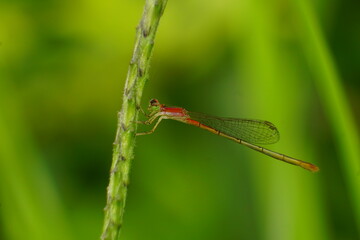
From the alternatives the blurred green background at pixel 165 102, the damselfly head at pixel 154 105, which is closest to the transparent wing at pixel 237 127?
the blurred green background at pixel 165 102

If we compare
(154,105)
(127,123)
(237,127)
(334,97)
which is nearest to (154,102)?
(154,105)

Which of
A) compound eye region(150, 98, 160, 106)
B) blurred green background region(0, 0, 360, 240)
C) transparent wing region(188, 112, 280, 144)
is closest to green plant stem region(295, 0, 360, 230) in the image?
blurred green background region(0, 0, 360, 240)

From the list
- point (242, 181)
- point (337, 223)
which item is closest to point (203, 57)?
point (242, 181)

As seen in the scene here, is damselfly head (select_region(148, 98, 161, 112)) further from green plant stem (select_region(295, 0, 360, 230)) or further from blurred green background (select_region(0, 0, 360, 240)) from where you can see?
green plant stem (select_region(295, 0, 360, 230))

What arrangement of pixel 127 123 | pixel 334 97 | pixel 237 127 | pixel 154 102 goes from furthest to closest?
pixel 237 127 < pixel 154 102 < pixel 334 97 < pixel 127 123

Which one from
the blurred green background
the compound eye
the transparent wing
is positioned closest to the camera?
the compound eye

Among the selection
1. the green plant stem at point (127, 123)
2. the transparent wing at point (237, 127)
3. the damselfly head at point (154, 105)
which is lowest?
the green plant stem at point (127, 123)

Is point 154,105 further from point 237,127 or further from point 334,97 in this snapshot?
point 334,97

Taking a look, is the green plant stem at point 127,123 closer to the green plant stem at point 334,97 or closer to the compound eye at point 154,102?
the green plant stem at point 334,97

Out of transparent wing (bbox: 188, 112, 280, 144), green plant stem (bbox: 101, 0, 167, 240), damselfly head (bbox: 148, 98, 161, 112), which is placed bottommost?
green plant stem (bbox: 101, 0, 167, 240)
